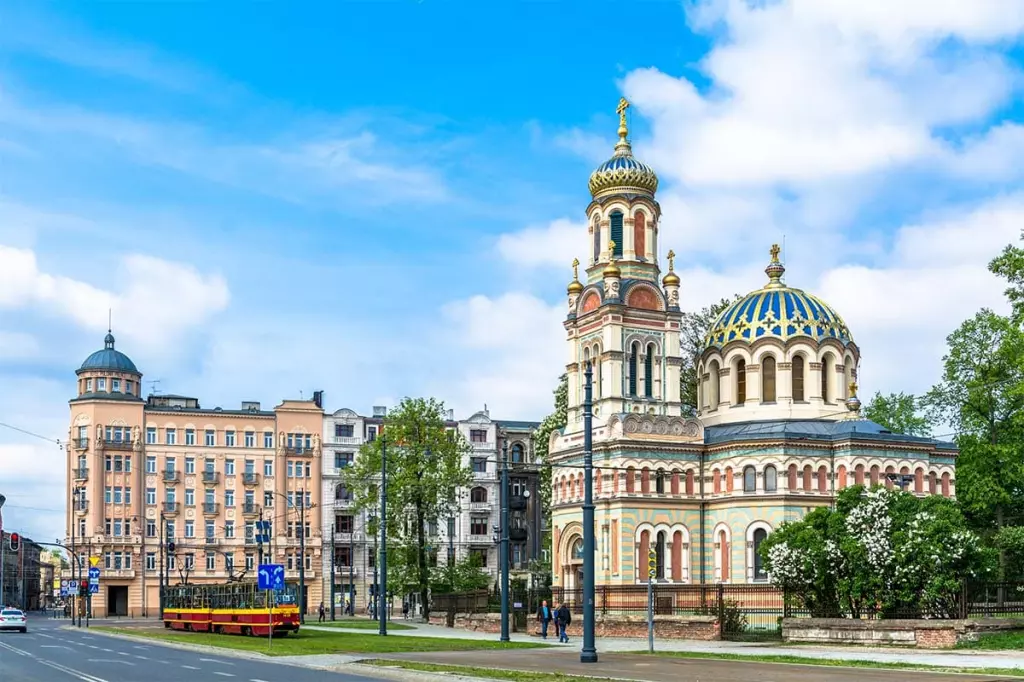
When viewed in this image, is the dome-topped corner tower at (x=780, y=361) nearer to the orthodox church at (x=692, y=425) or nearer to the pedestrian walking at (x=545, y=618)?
the orthodox church at (x=692, y=425)

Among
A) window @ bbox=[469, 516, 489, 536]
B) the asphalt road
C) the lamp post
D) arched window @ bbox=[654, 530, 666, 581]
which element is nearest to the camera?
the asphalt road

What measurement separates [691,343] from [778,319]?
12.7 meters

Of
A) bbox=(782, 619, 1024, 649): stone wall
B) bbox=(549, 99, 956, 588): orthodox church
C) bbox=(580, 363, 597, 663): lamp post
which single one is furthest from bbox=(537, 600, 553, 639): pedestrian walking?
bbox=(549, 99, 956, 588): orthodox church

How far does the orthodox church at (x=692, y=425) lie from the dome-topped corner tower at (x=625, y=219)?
0.08 metres

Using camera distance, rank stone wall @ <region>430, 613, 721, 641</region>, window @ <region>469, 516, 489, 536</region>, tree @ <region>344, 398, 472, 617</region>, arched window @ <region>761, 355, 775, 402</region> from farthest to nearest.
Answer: window @ <region>469, 516, 489, 536</region>
arched window @ <region>761, 355, 775, 402</region>
tree @ <region>344, 398, 472, 617</region>
stone wall @ <region>430, 613, 721, 641</region>

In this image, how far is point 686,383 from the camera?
8644cm

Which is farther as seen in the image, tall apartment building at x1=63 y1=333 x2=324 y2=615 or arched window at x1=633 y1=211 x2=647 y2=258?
tall apartment building at x1=63 y1=333 x2=324 y2=615

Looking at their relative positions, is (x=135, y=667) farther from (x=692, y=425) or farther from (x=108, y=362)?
(x=108, y=362)

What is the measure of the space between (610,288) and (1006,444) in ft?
78.7

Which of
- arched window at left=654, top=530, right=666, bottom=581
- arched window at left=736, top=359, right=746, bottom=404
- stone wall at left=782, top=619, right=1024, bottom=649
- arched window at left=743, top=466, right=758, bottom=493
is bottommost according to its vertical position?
stone wall at left=782, top=619, right=1024, bottom=649

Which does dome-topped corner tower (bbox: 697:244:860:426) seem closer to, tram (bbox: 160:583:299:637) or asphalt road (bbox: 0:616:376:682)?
tram (bbox: 160:583:299:637)

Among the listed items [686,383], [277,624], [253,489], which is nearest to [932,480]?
[686,383]

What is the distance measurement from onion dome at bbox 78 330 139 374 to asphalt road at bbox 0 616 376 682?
58.9 metres

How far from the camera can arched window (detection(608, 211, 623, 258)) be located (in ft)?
254
